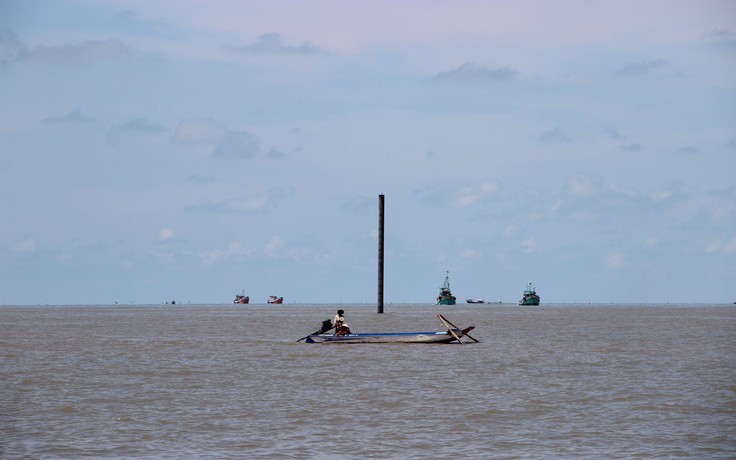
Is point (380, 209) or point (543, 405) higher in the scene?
point (380, 209)

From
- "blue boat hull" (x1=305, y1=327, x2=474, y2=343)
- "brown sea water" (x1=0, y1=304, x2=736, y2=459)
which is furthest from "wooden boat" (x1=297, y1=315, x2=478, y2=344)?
"brown sea water" (x1=0, y1=304, x2=736, y2=459)

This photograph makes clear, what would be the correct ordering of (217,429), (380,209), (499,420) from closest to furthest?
(217,429), (499,420), (380,209)

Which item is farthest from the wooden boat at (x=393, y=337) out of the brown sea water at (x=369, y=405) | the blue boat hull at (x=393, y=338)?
the brown sea water at (x=369, y=405)

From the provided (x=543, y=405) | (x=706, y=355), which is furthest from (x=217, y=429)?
(x=706, y=355)

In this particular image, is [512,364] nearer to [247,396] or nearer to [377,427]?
[247,396]

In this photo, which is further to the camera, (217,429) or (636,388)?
(636,388)

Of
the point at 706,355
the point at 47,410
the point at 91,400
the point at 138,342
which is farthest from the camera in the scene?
the point at 138,342

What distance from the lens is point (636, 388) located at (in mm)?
33125

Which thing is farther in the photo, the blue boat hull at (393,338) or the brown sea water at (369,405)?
the blue boat hull at (393,338)

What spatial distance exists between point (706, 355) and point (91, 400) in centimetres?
3403

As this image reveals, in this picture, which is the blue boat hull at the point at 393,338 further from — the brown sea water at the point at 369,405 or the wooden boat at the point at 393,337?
the brown sea water at the point at 369,405

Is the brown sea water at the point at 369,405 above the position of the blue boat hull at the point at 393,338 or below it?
below

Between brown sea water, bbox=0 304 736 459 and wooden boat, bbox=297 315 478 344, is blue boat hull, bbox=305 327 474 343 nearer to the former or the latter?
wooden boat, bbox=297 315 478 344

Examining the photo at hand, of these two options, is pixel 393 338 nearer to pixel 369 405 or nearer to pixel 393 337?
pixel 393 337
